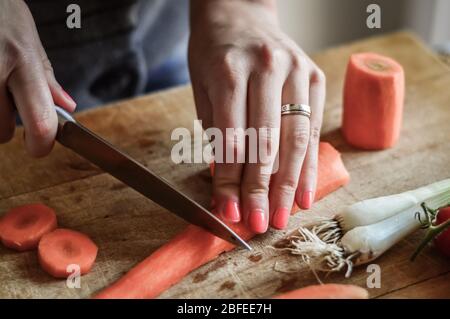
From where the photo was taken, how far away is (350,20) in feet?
10.2

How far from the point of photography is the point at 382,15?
303 cm

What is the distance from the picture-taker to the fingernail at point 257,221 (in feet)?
4.36

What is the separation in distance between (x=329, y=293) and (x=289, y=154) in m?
0.32

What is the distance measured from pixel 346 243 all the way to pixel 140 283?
1.36 ft

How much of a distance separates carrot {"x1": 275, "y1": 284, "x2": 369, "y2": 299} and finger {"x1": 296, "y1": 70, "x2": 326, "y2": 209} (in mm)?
235

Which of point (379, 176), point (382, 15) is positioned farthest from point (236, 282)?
point (382, 15)

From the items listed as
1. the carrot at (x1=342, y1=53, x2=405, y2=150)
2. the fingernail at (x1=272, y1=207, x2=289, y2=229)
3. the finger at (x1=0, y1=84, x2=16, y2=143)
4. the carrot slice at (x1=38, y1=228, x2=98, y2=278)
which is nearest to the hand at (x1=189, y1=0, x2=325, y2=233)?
the fingernail at (x1=272, y1=207, x2=289, y2=229)

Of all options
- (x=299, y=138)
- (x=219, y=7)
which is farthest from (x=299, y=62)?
(x=219, y=7)

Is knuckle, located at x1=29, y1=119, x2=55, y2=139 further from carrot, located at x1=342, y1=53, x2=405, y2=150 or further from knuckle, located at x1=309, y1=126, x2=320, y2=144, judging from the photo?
carrot, located at x1=342, y1=53, x2=405, y2=150

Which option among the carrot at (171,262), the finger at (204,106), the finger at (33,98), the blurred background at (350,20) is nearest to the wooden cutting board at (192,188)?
the carrot at (171,262)

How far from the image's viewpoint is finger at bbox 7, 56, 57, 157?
1.27 meters

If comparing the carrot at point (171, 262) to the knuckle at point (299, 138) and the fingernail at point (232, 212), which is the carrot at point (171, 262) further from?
the knuckle at point (299, 138)

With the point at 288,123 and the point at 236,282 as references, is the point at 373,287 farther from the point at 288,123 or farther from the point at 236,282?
the point at 288,123

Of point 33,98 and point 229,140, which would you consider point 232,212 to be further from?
point 33,98
